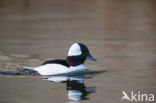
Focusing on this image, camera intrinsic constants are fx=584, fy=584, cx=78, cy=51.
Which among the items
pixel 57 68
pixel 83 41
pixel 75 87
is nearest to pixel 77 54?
pixel 57 68

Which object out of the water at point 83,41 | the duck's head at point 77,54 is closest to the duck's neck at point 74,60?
the duck's head at point 77,54

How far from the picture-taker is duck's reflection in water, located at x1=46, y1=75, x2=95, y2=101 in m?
10.2

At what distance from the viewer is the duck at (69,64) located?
40.5ft

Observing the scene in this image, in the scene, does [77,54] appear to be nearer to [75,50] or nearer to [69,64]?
[75,50]

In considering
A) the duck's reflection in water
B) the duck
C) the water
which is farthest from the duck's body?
the water

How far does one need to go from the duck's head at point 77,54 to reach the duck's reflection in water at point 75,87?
55cm

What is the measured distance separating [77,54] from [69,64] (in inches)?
11.1

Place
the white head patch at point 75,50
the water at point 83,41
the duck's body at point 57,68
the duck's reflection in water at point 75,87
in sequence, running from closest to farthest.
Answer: the duck's reflection in water at point 75,87, the water at point 83,41, the duck's body at point 57,68, the white head patch at point 75,50

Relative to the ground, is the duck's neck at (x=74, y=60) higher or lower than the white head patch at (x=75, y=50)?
lower

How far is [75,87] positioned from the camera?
11125 mm

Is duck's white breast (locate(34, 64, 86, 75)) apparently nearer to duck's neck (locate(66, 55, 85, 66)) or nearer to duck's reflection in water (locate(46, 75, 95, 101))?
duck's neck (locate(66, 55, 85, 66))

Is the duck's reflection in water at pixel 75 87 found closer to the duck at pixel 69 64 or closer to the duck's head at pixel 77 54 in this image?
the duck at pixel 69 64

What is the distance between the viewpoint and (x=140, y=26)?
63.2ft

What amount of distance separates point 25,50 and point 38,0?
10.5m
